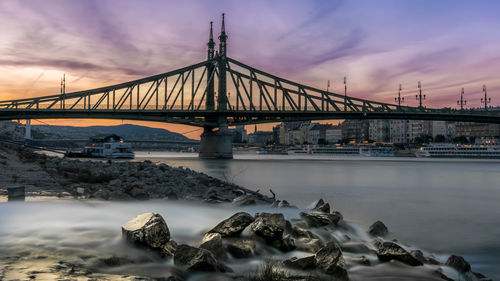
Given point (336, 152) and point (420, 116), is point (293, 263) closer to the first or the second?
point (420, 116)

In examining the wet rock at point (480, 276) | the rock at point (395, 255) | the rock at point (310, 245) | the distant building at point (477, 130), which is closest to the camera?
the wet rock at point (480, 276)

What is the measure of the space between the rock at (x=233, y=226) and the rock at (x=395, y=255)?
2605mm

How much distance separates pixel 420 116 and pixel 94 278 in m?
85.4

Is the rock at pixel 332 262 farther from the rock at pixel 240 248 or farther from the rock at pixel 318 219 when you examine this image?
the rock at pixel 318 219

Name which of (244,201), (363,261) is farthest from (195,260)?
(244,201)

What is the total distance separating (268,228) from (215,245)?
1.24 m

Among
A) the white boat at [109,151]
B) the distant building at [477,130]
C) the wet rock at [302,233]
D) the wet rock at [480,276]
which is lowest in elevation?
the wet rock at [480,276]

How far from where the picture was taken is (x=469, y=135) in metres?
173

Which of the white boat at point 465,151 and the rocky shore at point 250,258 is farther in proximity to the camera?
the white boat at point 465,151

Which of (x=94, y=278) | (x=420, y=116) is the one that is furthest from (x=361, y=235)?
(x=420, y=116)

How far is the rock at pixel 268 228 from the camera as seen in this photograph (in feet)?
23.7

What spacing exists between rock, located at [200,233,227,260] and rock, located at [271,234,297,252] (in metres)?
1.22

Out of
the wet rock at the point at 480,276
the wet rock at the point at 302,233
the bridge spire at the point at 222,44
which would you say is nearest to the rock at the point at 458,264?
the wet rock at the point at 480,276

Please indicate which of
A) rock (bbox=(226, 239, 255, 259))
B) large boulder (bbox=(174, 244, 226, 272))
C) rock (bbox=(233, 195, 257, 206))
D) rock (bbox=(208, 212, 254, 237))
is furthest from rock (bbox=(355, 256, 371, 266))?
rock (bbox=(233, 195, 257, 206))
